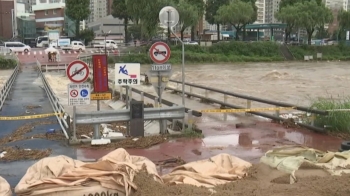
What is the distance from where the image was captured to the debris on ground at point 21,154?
320 inches

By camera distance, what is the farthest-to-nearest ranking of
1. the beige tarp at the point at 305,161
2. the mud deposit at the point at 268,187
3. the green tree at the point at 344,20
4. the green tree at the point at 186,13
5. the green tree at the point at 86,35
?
the green tree at the point at 86,35 → the green tree at the point at 344,20 → the green tree at the point at 186,13 → the beige tarp at the point at 305,161 → the mud deposit at the point at 268,187

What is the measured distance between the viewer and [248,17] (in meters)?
77.2

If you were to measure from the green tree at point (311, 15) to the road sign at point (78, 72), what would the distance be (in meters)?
67.4

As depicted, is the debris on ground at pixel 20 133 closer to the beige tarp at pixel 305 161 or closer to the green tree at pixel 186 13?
the beige tarp at pixel 305 161

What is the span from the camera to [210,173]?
235 inches

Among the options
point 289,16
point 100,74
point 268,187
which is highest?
point 289,16

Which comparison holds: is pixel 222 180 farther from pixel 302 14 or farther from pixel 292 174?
pixel 302 14

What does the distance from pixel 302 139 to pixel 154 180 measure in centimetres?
547

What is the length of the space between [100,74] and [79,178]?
540cm

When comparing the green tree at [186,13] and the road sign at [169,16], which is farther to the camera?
the green tree at [186,13]

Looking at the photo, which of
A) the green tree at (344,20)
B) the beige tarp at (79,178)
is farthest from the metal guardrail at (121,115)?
the green tree at (344,20)

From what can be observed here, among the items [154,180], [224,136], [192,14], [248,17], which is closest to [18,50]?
[192,14]

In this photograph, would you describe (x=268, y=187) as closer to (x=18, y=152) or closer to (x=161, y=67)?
(x=18, y=152)

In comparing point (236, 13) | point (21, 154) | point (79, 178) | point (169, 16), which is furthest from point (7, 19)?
point (79, 178)
